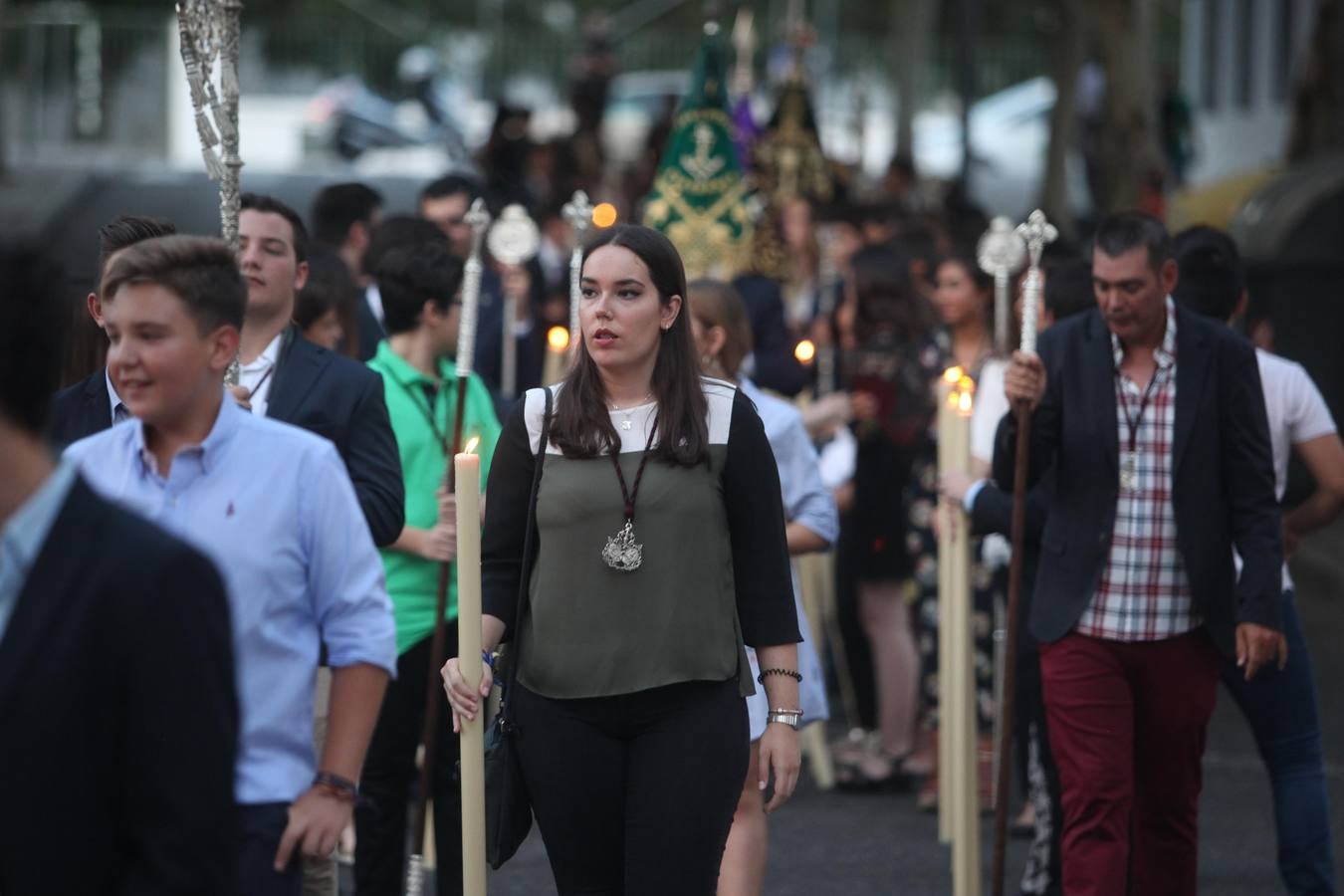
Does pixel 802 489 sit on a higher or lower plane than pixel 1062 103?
lower

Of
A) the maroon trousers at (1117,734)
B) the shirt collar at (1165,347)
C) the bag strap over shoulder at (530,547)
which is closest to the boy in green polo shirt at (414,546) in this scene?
the bag strap over shoulder at (530,547)

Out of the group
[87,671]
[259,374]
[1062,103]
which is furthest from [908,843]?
[1062,103]

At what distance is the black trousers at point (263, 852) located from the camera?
394 cm

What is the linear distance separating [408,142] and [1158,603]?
25740mm

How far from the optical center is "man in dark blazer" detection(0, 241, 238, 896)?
9.82 feet

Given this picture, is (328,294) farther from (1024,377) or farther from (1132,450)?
(1132,450)

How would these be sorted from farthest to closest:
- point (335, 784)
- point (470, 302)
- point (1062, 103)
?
point (1062, 103)
point (470, 302)
point (335, 784)

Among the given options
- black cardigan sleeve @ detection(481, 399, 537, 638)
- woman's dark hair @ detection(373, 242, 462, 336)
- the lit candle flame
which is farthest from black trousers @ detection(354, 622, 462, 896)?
the lit candle flame

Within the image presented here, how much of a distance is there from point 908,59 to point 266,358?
3004 centimetres

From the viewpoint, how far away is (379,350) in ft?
23.0

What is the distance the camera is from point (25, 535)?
9.81 ft

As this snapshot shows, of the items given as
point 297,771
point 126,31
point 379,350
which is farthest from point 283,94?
point 297,771

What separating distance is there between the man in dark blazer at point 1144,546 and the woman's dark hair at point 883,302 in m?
3.16

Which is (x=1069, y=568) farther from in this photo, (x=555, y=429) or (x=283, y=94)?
(x=283, y=94)
